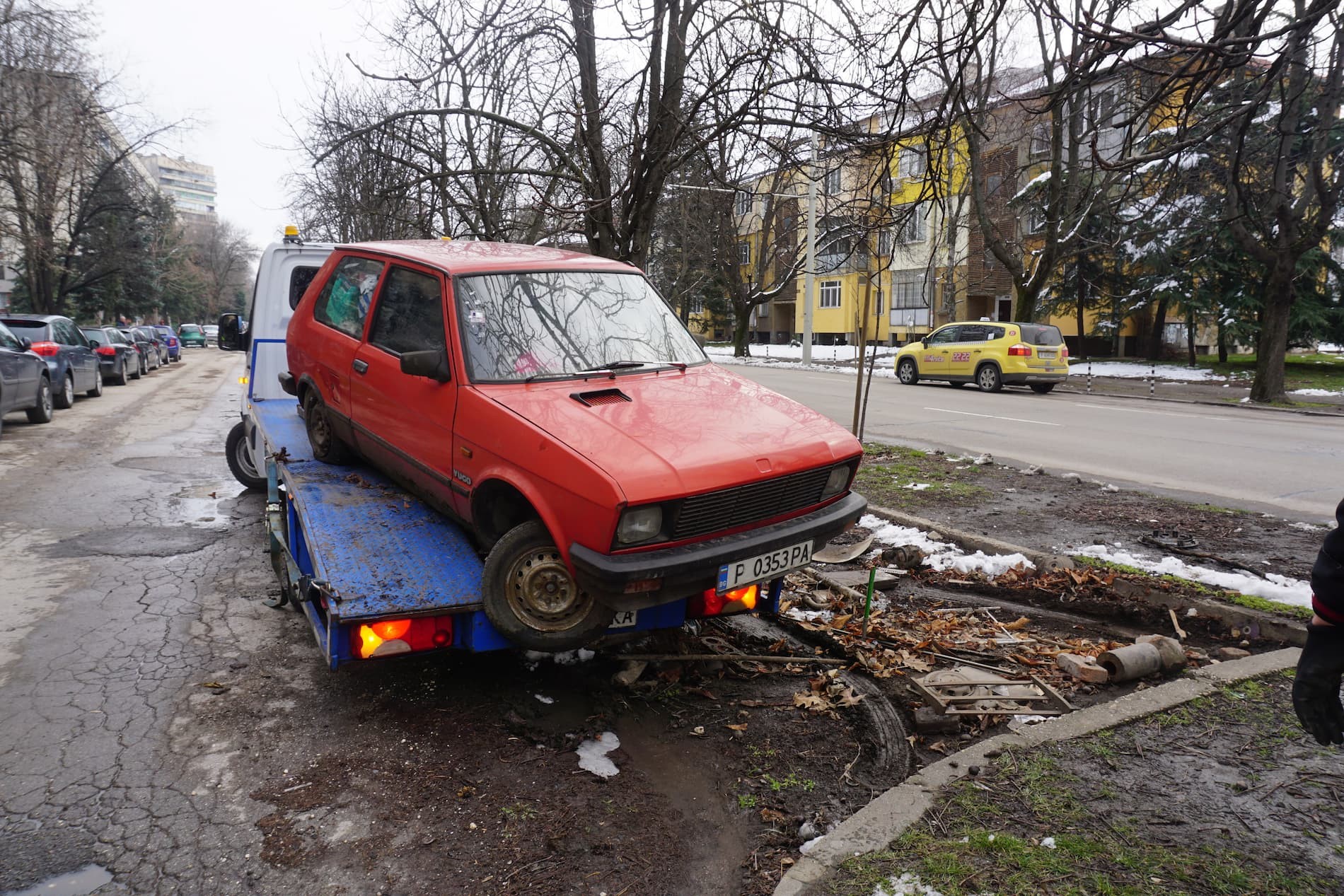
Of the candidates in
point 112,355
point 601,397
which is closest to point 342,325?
point 601,397

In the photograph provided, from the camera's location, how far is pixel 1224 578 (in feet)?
17.7

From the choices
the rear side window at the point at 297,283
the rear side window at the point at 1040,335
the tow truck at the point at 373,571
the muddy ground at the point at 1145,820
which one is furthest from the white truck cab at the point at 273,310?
the rear side window at the point at 1040,335

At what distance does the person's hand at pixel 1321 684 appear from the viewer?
2.44 metres

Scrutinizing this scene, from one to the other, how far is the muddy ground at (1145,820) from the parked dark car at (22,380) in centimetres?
1368

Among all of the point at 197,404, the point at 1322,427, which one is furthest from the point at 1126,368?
the point at 197,404

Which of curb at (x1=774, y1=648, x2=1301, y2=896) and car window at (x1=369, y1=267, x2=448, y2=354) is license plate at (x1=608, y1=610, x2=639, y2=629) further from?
car window at (x1=369, y1=267, x2=448, y2=354)

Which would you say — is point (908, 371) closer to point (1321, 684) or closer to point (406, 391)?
point (406, 391)

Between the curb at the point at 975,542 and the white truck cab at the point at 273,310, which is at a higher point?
the white truck cab at the point at 273,310

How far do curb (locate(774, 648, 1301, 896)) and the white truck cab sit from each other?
6.25m

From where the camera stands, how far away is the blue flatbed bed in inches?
141

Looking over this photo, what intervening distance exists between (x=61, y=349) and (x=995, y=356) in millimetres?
20075

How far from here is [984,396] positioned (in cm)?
2003

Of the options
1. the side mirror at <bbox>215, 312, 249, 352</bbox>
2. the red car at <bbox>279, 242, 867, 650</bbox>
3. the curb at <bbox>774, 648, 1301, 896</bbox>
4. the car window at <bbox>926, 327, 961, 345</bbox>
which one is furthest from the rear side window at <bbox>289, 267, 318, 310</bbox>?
the car window at <bbox>926, 327, 961, 345</bbox>

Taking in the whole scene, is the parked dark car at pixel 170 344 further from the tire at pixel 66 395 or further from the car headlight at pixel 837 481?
the car headlight at pixel 837 481
